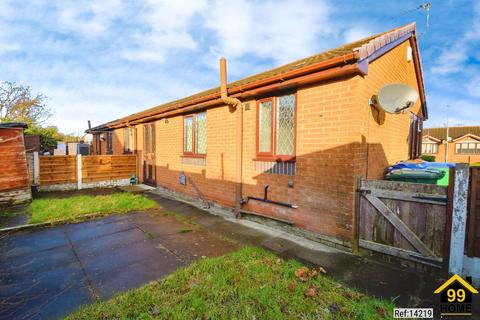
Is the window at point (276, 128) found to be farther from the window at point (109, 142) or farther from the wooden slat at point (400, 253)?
the window at point (109, 142)

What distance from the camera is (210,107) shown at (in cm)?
723

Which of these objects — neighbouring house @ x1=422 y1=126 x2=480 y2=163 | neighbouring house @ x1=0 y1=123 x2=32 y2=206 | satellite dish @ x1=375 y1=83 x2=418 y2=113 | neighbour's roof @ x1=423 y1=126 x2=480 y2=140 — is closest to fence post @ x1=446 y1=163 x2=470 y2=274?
satellite dish @ x1=375 y1=83 x2=418 y2=113

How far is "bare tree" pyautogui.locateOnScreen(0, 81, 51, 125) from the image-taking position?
2176 centimetres

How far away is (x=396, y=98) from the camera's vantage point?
453cm

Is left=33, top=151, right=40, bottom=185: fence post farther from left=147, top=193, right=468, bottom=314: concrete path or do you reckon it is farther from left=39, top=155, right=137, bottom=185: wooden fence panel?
left=147, top=193, right=468, bottom=314: concrete path

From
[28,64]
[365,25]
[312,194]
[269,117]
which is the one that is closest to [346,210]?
[312,194]

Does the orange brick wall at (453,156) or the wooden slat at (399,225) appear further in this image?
the orange brick wall at (453,156)

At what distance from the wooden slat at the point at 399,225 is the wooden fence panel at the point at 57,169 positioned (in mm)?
11807

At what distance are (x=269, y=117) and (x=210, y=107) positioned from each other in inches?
98.1

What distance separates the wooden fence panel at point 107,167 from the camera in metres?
10.5

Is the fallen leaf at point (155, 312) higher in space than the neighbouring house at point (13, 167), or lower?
lower

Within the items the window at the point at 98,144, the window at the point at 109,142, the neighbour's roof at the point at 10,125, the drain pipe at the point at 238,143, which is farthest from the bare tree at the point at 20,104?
the drain pipe at the point at 238,143

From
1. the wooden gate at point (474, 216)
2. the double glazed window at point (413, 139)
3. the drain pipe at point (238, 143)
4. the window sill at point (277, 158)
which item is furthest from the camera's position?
the double glazed window at point (413, 139)

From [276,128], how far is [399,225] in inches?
122
